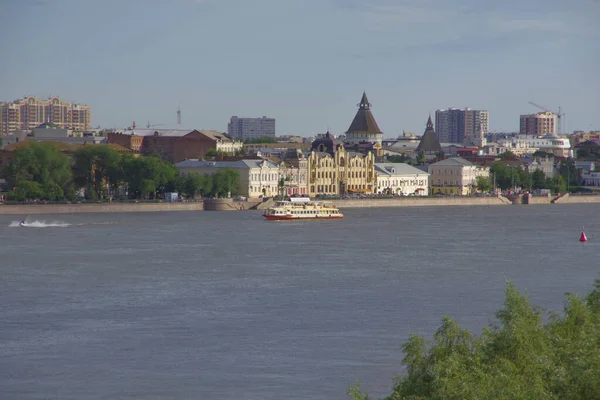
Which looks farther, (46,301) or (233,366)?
(46,301)

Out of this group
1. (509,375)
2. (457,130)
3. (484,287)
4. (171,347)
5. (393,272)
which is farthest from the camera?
(457,130)

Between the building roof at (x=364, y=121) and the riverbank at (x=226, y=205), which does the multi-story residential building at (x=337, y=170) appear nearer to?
the riverbank at (x=226, y=205)

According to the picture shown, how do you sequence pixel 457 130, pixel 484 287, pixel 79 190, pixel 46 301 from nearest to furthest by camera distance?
pixel 46 301 → pixel 484 287 → pixel 79 190 → pixel 457 130

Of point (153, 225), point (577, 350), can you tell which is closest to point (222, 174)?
point (153, 225)

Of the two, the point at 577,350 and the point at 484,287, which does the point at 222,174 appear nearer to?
the point at 484,287

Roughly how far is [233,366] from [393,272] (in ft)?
28.2

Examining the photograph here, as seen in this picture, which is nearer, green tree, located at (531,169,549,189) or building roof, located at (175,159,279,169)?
building roof, located at (175,159,279,169)

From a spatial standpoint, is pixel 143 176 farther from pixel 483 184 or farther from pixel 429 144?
pixel 429 144

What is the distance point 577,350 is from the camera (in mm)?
8000

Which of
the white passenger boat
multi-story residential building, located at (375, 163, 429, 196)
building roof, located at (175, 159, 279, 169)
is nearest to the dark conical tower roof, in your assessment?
multi-story residential building, located at (375, 163, 429, 196)

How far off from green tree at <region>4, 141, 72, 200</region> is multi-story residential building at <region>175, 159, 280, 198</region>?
324 inches

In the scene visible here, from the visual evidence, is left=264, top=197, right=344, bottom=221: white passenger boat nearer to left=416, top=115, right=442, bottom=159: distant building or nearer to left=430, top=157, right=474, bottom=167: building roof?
left=430, top=157, right=474, bottom=167: building roof

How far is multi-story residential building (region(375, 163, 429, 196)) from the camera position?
58.2 metres

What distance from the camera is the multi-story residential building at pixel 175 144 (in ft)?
196
